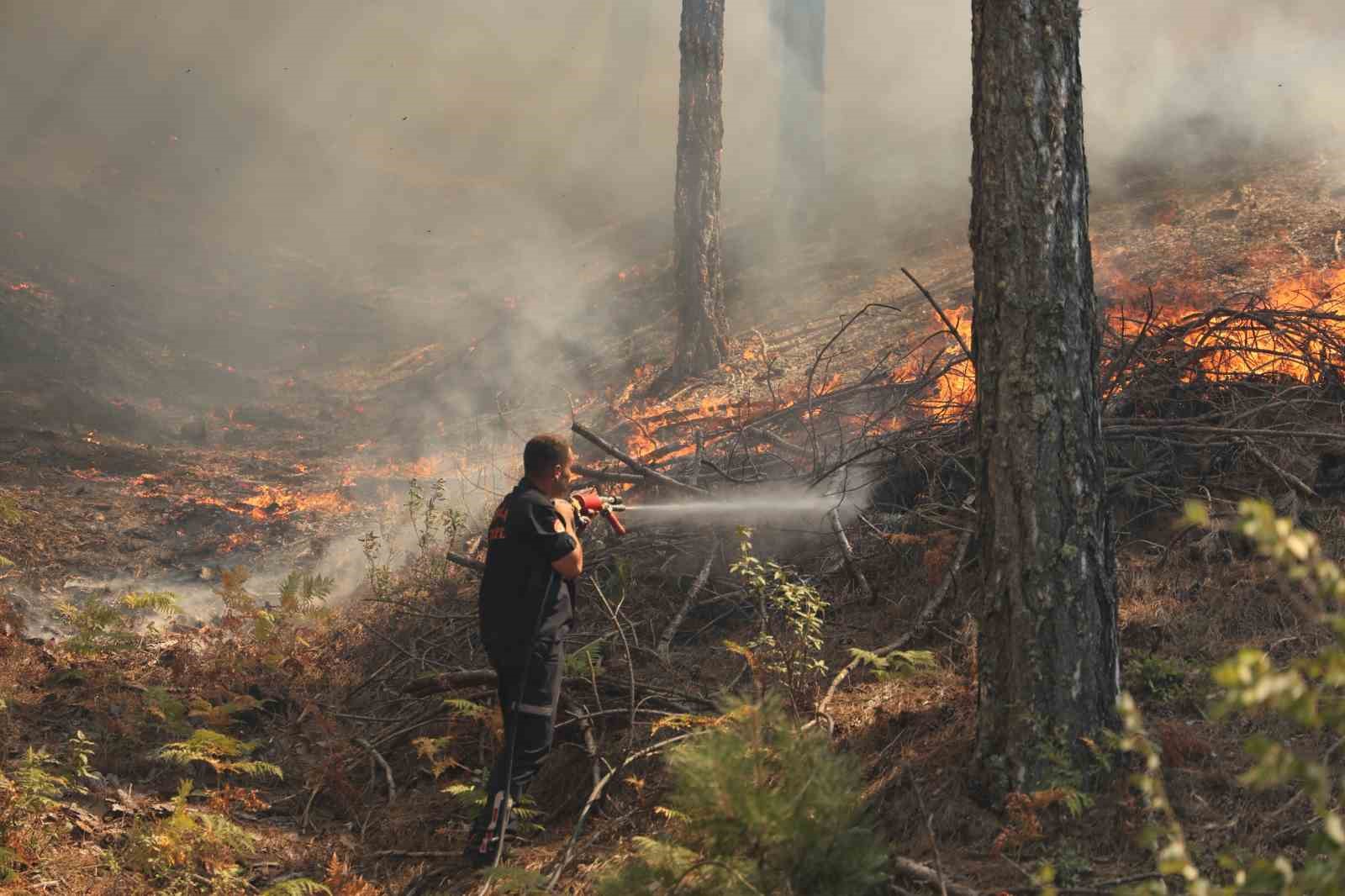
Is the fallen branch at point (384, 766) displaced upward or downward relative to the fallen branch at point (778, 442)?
downward

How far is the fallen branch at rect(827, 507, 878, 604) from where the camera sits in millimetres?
6902

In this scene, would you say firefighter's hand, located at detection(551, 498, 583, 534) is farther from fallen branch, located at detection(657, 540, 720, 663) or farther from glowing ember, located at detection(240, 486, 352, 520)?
glowing ember, located at detection(240, 486, 352, 520)

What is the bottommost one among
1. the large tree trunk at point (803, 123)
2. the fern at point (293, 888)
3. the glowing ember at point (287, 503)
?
the fern at point (293, 888)

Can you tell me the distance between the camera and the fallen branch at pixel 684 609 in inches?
273

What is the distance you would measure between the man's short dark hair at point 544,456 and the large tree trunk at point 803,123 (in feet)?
46.6

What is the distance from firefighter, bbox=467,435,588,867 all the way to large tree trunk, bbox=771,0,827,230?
1437 cm

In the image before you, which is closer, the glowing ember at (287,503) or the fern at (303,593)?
the fern at (303,593)

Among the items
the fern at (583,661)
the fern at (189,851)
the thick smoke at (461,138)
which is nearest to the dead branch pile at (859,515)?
the fern at (583,661)

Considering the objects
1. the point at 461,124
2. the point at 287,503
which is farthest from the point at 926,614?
the point at 461,124

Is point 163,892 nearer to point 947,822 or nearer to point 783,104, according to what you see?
point 947,822

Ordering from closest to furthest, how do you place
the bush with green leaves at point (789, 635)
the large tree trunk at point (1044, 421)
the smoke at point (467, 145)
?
the large tree trunk at point (1044, 421) < the bush with green leaves at point (789, 635) < the smoke at point (467, 145)

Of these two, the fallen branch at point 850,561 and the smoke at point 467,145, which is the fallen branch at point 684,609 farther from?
the smoke at point 467,145

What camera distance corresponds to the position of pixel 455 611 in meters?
8.12

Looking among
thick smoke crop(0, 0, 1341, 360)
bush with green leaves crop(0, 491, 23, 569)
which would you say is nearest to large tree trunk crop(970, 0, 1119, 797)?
bush with green leaves crop(0, 491, 23, 569)
